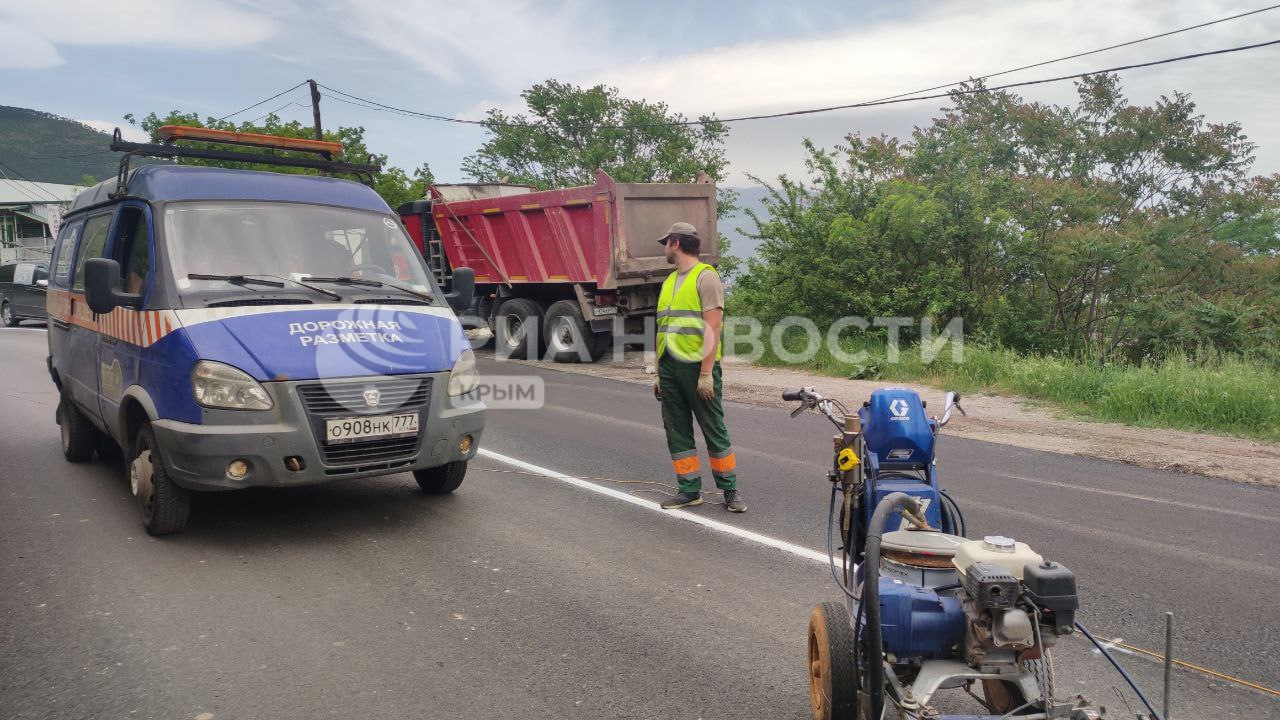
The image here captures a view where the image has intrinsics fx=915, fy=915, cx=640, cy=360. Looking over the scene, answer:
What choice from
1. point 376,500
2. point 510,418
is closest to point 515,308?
point 510,418

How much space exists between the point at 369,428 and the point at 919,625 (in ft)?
10.9

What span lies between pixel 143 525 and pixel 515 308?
10843 mm

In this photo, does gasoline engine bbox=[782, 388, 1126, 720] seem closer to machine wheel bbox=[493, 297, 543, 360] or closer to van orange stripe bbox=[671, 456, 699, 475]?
van orange stripe bbox=[671, 456, 699, 475]

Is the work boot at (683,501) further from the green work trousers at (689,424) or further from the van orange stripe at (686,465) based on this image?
the van orange stripe at (686,465)

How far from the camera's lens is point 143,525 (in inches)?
208

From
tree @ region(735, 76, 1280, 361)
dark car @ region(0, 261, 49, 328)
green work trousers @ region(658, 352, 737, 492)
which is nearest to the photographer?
green work trousers @ region(658, 352, 737, 492)

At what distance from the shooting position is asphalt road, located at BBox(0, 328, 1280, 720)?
3391mm

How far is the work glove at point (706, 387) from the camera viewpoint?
5.80 metres

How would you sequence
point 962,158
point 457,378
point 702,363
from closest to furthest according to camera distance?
1. point 457,378
2. point 702,363
3. point 962,158

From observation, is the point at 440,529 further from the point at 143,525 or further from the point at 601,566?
the point at 143,525

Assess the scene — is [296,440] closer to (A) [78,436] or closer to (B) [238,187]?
(B) [238,187]

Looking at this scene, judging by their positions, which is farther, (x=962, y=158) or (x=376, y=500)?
(x=962, y=158)

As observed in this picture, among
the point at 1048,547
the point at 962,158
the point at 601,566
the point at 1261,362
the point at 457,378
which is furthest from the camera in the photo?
the point at 962,158

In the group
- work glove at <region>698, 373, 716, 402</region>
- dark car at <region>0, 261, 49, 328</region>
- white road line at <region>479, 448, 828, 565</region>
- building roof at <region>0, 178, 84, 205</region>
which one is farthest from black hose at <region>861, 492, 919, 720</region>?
building roof at <region>0, 178, 84, 205</region>
